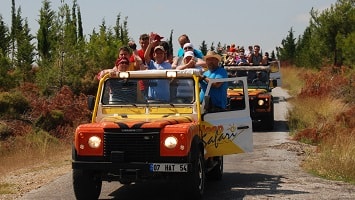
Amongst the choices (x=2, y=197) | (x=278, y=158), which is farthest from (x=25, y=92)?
(x=2, y=197)

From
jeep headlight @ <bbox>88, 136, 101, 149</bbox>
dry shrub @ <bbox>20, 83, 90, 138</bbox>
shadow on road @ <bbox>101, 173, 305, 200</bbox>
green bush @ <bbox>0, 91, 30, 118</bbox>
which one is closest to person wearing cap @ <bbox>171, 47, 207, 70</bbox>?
shadow on road @ <bbox>101, 173, 305, 200</bbox>

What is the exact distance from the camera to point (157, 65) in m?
9.62

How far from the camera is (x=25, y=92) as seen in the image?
24219mm

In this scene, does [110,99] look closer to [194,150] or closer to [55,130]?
[194,150]

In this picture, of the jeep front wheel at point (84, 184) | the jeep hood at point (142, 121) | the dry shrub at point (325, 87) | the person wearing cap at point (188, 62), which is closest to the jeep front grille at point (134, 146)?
the jeep hood at point (142, 121)

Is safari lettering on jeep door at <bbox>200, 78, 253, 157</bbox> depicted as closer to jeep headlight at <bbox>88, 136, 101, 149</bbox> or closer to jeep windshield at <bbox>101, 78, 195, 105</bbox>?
jeep windshield at <bbox>101, 78, 195, 105</bbox>

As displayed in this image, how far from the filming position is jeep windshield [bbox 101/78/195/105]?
865 cm

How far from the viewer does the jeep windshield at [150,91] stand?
865cm

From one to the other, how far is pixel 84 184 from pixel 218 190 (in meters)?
2.27

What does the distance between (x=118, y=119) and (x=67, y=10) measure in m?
19.5

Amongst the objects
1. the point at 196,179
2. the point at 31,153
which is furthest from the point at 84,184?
the point at 31,153

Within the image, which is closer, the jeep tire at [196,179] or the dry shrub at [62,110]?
the jeep tire at [196,179]

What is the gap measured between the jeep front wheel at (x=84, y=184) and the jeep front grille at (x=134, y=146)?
1.35 feet

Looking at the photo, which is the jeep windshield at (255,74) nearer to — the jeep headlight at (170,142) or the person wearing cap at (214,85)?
the person wearing cap at (214,85)
